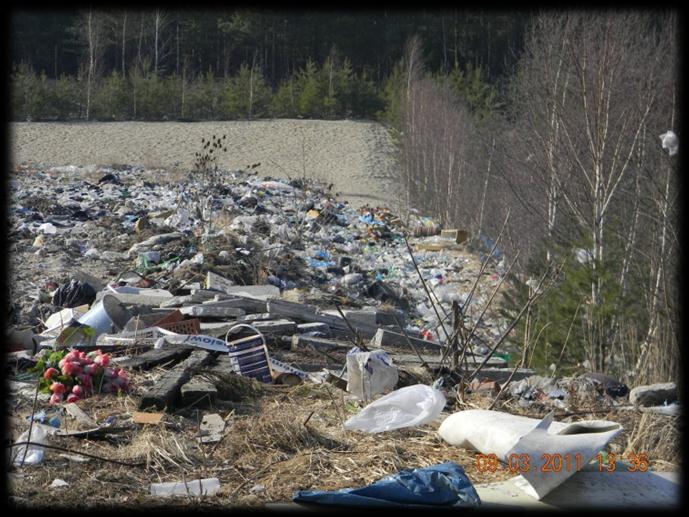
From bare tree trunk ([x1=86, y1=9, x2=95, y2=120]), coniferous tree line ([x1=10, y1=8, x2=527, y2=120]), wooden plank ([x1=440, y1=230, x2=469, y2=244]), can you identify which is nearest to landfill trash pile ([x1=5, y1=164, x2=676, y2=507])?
wooden plank ([x1=440, y1=230, x2=469, y2=244])

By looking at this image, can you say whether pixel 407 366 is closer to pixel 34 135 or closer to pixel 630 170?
pixel 630 170

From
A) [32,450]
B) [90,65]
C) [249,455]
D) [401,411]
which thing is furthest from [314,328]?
[90,65]

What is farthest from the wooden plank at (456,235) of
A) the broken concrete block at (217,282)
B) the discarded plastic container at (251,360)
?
the discarded plastic container at (251,360)

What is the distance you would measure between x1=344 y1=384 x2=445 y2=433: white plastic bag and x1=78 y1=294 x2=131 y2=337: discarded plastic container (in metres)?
3.85

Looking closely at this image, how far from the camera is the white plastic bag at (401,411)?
434 centimetres

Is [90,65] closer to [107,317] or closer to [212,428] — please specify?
[107,317]

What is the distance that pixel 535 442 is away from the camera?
3527mm

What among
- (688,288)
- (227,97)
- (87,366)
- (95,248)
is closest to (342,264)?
(95,248)

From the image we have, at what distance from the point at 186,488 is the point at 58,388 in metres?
1.75

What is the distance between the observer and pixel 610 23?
1084 centimetres

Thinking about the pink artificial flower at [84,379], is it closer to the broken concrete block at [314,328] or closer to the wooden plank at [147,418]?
the wooden plank at [147,418]

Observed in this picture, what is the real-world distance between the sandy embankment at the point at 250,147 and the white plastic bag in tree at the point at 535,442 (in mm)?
25399

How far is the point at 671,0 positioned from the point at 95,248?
917 cm

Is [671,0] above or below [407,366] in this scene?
above
